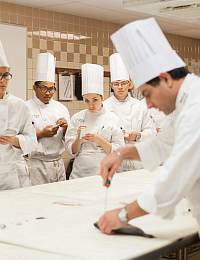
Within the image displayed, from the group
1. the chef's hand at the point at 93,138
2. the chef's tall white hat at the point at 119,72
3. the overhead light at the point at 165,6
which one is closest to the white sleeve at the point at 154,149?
the chef's hand at the point at 93,138

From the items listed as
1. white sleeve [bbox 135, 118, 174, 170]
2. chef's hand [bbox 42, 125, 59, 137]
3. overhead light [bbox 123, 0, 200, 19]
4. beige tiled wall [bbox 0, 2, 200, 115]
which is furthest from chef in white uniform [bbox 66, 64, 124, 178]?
white sleeve [bbox 135, 118, 174, 170]

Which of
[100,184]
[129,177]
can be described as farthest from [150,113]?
[100,184]

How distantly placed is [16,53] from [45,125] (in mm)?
1136

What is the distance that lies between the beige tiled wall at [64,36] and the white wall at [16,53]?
0.06m

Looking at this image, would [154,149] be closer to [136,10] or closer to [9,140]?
[9,140]

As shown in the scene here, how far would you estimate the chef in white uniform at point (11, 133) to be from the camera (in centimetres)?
297

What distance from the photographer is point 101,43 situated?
19.1 ft

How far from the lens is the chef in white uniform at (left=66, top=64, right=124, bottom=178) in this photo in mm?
3932

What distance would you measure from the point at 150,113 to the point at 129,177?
1240mm

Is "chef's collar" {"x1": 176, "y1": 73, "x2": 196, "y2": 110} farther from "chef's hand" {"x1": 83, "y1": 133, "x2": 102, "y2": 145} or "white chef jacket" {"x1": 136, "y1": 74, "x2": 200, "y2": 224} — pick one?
"chef's hand" {"x1": 83, "y1": 133, "x2": 102, "y2": 145}

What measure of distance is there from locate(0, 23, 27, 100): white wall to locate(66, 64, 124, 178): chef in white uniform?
3.39 feet

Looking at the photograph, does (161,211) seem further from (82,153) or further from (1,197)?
(82,153)

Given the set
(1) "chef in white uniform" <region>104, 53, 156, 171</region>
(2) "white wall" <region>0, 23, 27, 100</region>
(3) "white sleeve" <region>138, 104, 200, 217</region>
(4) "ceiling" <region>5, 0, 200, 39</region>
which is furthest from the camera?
(2) "white wall" <region>0, 23, 27, 100</region>

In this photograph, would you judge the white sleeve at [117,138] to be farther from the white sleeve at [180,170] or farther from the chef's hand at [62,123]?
the white sleeve at [180,170]
